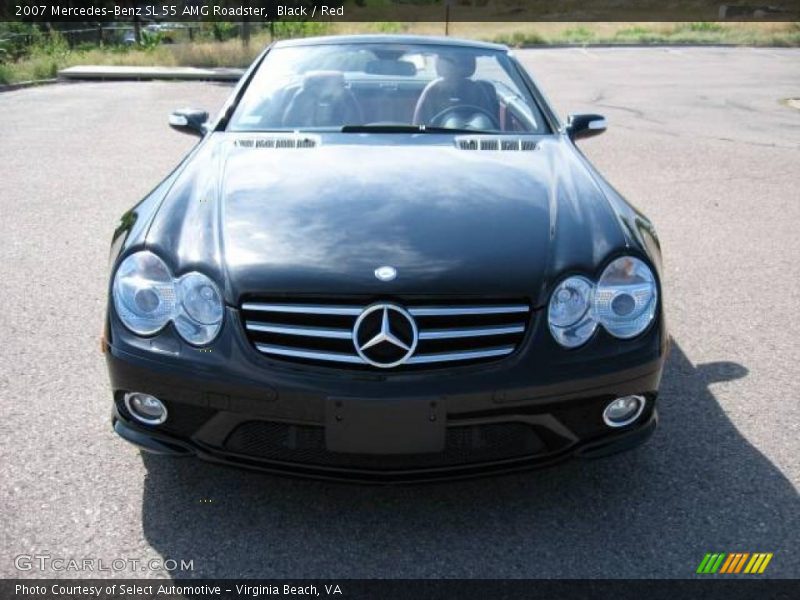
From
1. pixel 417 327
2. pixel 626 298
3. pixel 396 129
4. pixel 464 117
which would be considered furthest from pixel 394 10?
pixel 417 327

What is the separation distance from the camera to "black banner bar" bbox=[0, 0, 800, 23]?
26023 millimetres

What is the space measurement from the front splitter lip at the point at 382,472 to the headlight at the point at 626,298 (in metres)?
0.34

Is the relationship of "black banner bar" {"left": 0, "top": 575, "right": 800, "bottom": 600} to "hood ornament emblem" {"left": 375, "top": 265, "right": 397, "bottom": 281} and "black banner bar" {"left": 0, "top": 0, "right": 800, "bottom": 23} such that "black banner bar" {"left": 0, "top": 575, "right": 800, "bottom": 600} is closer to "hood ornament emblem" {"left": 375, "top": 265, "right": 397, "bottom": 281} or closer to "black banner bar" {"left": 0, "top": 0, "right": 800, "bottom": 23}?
"hood ornament emblem" {"left": 375, "top": 265, "right": 397, "bottom": 281}

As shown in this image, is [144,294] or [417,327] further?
[144,294]

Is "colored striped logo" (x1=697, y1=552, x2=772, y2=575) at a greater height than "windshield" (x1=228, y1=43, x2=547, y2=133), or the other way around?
"windshield" (x1=228, y1=43, x2=547, y2=133)

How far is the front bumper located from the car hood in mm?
240

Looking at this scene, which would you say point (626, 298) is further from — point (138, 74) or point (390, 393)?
point (138, 74)

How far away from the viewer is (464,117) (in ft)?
13.5

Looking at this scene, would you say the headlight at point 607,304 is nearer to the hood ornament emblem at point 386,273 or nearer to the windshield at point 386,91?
the hood ornament emblem at point 386,273

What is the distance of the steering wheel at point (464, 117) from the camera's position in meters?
4.05

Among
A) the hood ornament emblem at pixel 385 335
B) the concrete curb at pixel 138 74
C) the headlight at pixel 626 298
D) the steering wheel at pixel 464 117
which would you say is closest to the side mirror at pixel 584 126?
the steering wheel at pixel 464 117

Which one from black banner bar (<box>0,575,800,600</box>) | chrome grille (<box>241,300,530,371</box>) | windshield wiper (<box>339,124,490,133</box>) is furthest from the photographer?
windshield wiper (<box>339,124,490,133</box>)

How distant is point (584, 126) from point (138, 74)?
16111 millimetres

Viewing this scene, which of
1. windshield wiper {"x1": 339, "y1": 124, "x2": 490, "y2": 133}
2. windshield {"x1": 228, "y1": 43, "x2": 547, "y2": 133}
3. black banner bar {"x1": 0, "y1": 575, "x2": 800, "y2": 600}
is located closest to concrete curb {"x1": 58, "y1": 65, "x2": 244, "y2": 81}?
windshield {"x1": 228, "y1": 43, "x2": 547, "y2": 133}
